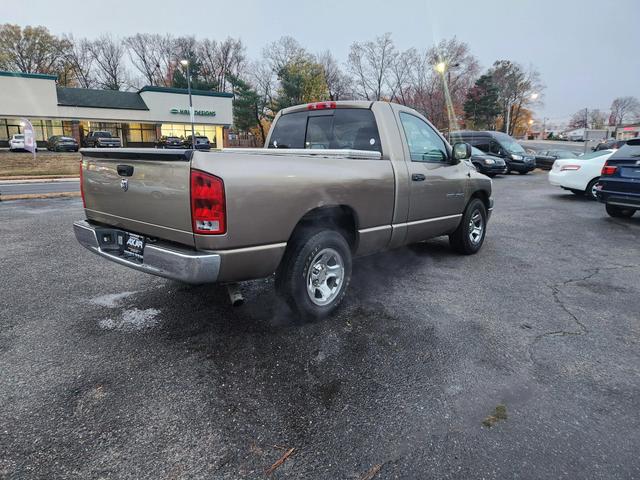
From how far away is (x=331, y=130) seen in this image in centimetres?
428

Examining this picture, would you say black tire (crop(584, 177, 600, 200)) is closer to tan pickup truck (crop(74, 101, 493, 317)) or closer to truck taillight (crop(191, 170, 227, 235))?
tan pickup truck (crop(74, 101, 493, 317))

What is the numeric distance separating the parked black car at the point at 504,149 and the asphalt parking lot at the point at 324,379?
16.2 metres

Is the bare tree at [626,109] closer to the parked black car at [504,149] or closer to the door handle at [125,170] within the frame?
the parked black car at [504,149]

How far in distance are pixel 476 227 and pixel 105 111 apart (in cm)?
4375

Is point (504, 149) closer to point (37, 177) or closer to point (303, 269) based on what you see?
point (303, 269)

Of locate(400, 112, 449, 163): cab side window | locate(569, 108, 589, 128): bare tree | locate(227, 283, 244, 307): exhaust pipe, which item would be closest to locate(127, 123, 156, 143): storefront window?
locate(400, 112, 449, 163): cab side window

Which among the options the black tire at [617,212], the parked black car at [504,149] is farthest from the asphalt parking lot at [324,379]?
the parked black car at [504,149]

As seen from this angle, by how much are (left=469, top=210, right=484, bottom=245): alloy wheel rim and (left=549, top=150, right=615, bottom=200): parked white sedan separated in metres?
7.67

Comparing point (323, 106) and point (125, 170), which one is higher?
point (323, 106)

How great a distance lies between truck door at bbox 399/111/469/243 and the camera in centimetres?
426

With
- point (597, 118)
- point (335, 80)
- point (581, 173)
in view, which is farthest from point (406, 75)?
point (597, 118)

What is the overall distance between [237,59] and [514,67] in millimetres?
42516

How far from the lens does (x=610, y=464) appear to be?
1.95 meters

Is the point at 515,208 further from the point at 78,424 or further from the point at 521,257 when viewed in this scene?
the point at 78,424
